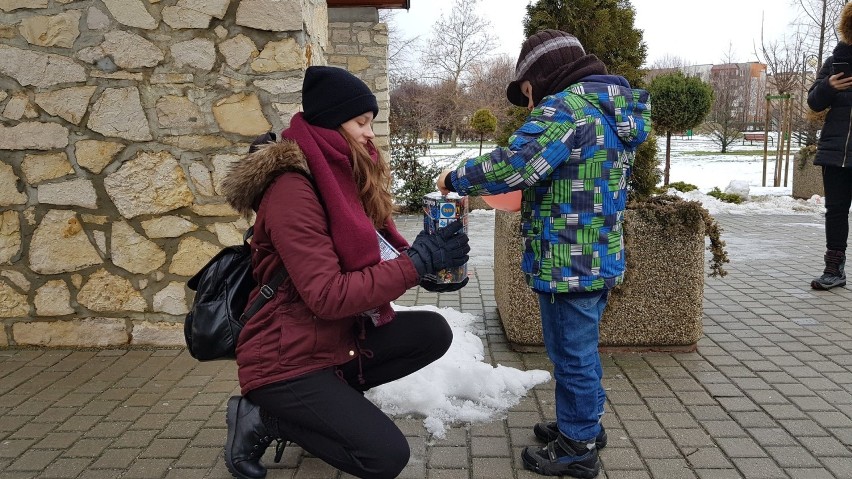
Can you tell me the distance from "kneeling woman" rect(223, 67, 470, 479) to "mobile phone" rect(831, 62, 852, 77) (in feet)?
15.1

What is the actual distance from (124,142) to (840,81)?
5.34 meters

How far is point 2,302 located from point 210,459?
2282 mm

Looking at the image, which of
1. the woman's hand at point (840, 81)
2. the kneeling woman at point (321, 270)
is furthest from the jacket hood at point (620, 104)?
the woman's hand at point (840, 81)

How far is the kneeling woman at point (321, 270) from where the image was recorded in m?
2.10

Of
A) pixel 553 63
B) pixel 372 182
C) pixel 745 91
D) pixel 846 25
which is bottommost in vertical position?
pixel 372 182

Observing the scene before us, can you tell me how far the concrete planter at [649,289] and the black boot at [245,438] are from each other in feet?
6.33

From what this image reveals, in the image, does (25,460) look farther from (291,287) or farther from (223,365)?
(291,287)

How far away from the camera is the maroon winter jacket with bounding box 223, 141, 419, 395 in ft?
6.81

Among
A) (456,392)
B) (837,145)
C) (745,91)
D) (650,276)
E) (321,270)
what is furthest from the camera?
(745,91)

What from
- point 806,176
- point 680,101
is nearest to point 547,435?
point 806,176

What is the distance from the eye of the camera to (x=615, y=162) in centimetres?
242

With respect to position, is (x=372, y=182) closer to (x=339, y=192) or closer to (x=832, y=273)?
(x=339, y=192)

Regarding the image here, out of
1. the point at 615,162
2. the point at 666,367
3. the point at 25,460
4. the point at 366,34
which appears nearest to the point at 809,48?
the point at 366,34

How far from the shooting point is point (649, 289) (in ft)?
12.6
